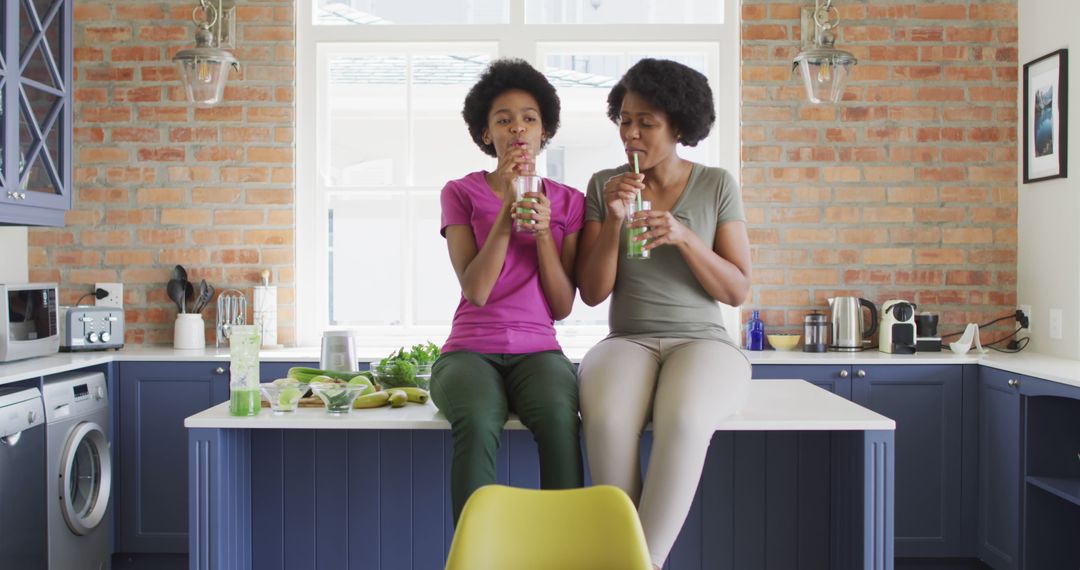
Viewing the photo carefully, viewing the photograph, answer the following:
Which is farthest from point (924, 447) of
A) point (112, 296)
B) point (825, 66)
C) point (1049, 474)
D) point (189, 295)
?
point (112, 296)

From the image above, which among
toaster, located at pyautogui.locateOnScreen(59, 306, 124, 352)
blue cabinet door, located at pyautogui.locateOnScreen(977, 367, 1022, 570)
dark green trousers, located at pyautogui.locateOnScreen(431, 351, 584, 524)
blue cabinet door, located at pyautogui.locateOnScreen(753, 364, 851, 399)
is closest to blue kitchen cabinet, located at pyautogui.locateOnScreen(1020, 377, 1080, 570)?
blue cabinet door, located at pyautogui.locateOnScreen(977, 367, 1022, 570)

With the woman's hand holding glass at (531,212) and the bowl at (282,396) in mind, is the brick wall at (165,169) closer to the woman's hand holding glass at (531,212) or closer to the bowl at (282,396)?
the bowl at (282,396)

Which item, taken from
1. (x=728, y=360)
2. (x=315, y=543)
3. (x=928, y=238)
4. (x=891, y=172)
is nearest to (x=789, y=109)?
(x=891, y=172)

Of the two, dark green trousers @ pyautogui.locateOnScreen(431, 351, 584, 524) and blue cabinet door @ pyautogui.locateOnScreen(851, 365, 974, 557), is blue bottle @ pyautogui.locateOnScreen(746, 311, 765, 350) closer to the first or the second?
blue cabinet door @ pyautogui.locateOnScreen(851, 365, 974, 557)

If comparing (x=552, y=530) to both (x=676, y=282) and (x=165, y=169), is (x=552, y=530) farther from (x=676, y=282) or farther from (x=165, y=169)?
(x=165, y=169)

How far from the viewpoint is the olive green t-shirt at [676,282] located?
2.20m

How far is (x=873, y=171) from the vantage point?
12.6 feet

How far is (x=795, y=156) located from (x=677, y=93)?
1.76m

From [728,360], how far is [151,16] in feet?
10.5

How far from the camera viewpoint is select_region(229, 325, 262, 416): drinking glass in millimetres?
1934

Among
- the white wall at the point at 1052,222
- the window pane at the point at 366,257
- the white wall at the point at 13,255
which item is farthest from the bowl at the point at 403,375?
the white wall at the point at 1052,222

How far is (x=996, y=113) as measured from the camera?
3820mm

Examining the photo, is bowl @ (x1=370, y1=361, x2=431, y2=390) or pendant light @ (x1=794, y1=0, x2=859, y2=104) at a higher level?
pendant light @ (x1=794, y1=0, x2=859, y2=104)

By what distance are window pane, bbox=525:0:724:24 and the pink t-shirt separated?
1.88 metres
